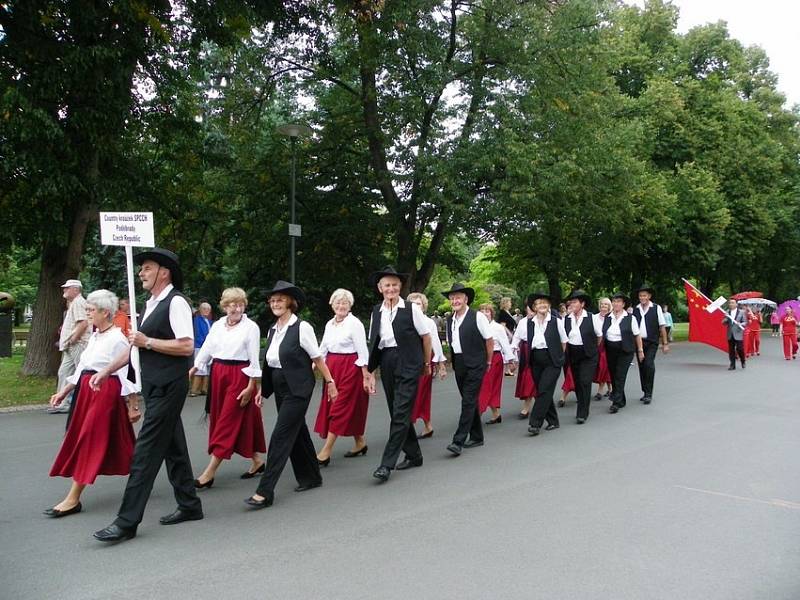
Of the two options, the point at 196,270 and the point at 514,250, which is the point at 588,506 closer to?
the point at 196,270

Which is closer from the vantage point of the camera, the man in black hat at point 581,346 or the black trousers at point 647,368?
the man in black hat at point 581,346

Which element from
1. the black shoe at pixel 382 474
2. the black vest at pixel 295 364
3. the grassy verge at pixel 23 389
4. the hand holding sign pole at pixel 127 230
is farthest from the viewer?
the grassy verge at pixel 23 389

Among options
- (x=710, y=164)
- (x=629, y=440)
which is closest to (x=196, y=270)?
(x=629, y=440)

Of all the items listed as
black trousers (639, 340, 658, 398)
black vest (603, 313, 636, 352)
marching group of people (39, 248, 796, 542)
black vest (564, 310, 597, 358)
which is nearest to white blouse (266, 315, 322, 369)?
marching group of people (39, 248, 796, 542)

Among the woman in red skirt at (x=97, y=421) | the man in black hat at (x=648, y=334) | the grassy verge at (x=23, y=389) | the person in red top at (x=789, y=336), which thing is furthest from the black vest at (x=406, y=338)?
the person in red top at (x=789, y=336)

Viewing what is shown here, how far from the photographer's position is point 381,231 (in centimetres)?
1970

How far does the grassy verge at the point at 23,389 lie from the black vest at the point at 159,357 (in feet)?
25.1

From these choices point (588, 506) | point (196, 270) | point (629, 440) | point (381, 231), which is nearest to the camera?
point (588, 506)

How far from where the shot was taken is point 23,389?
502 inches

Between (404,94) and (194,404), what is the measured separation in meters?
10.1

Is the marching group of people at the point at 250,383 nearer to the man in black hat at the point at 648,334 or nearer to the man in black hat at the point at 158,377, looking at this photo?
the man in black hat at the point at 158,377

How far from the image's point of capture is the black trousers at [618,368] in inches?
444

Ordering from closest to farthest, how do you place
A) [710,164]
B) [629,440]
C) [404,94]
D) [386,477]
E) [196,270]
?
[386,477] → [629,440] → [404,94] → [196,270] → [710,164]

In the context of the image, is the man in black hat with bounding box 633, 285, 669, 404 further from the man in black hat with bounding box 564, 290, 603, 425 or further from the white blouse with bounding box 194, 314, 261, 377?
the white blouse with bounding box 194, 314, 261, 377
